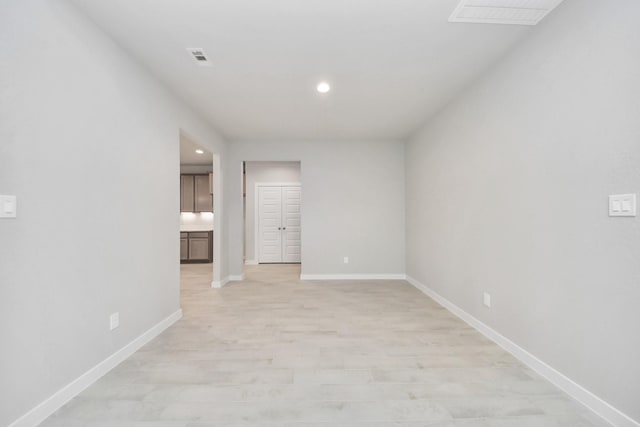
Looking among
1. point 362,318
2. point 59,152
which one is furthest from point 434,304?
point 59,152

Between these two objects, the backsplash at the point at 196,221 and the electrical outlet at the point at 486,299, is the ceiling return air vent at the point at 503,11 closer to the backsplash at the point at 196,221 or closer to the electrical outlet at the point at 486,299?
the electrical outlet at the point at 486,299

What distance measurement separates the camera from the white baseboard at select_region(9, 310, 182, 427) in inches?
65.0

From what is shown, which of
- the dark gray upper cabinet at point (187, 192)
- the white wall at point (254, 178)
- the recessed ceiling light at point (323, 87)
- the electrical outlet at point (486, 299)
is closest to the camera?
the electrical outlet at point (486, 299)

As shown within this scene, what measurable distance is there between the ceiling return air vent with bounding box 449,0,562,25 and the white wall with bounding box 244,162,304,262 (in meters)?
5.84

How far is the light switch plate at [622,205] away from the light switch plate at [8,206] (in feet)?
10.8

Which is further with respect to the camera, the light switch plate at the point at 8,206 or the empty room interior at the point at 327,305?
the empty room interior at the point at 327,305

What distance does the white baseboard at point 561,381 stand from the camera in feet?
5.42

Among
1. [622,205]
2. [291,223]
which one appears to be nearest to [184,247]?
[291,223]

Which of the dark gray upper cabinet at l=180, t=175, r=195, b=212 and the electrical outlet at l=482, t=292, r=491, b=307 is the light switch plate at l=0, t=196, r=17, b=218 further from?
the dark gray upper cabinet at l=180, t=175, r=195, b=212

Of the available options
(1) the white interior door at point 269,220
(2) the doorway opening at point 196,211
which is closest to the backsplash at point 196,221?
(2) the doorway opening at point 196,211

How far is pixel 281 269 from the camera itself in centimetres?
678

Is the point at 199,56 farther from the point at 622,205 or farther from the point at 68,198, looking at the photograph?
the point at 622,205

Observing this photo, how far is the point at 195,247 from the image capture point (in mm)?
7766

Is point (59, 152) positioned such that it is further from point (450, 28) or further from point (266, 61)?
point (450, 28)
